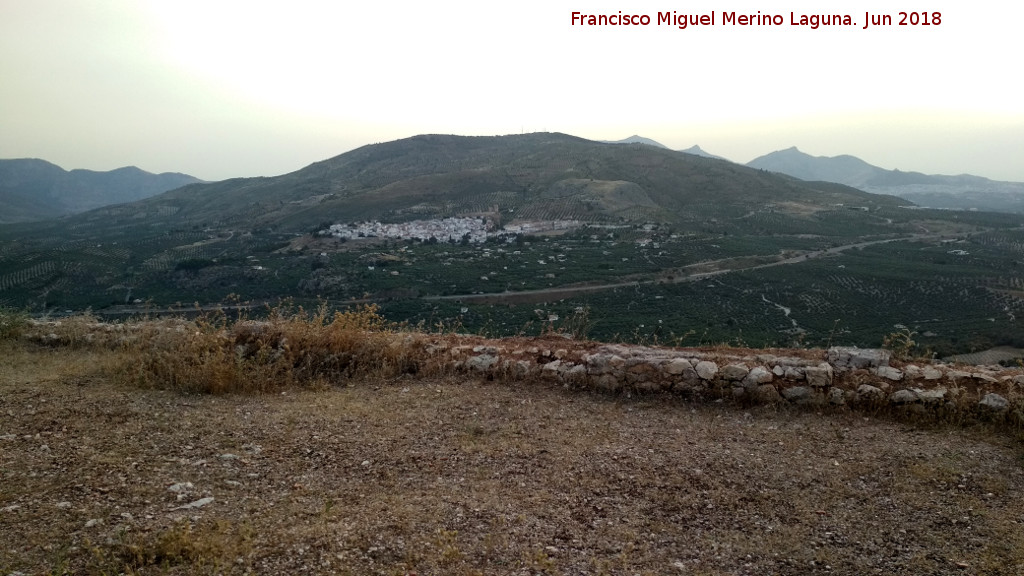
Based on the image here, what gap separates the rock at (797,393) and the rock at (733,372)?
0.42 m

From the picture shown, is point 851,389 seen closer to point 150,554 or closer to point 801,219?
point 150,554

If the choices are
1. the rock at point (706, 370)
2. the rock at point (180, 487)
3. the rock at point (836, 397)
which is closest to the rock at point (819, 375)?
the rock at point (836, 397)

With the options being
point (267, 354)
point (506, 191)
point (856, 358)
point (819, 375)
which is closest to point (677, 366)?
point (819, 375)

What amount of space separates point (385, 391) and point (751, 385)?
13.0 ft

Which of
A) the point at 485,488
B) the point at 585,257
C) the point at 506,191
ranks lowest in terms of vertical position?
the point at 585,257

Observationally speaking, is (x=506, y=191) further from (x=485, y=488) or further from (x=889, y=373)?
(x=485, y=488)

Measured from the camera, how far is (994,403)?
5.20 m

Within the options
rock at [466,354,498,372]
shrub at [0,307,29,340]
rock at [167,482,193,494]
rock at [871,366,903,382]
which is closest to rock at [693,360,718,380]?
rock at [871,366,903,382]

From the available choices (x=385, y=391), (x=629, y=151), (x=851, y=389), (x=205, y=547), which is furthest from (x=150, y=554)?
(x=629, y=151)

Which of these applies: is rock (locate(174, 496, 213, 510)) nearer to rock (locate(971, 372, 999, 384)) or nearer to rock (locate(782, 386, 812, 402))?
rock (locate(782, 386, 812, 402))

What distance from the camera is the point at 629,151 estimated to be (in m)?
119

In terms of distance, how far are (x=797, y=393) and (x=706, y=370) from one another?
2.96ft

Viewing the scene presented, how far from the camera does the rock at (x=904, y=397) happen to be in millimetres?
5422

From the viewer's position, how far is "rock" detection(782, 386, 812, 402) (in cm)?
570
